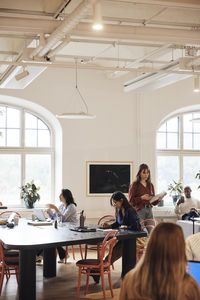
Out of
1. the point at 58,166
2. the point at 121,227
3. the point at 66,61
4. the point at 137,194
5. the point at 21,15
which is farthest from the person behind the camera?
the point at 58,166

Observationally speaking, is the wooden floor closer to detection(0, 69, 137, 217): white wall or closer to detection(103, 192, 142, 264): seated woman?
detection(103, 192, 142, 264): seated woman

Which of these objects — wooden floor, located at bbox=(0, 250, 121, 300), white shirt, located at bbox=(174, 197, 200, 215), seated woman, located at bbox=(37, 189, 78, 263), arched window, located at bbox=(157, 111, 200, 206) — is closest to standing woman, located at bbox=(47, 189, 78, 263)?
seated woman, located at bbox=(37, 189, 78, 263)

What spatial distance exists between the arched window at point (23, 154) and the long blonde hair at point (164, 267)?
8773 mm

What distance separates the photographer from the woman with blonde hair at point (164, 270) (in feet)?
7.27

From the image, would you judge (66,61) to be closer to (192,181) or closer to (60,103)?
(60,103)

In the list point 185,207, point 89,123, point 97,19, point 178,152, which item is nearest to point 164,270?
point 97,19

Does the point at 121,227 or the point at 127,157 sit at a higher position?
the point at 127,157

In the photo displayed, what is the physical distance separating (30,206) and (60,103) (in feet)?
7.54

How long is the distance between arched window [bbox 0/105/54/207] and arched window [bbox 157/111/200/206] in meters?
2.71

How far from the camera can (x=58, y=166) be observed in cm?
1080

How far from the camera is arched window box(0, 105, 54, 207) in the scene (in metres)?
10.8

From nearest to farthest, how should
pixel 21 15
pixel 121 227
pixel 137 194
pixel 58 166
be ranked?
pixel 21 15 < pixel 121 227 < pixel 137 194 < pixel 58 166

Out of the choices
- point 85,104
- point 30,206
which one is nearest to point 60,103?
point 85,104

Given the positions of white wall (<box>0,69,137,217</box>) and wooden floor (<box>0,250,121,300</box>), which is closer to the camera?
wooden floor (<box>0,250,121,300</box>)
